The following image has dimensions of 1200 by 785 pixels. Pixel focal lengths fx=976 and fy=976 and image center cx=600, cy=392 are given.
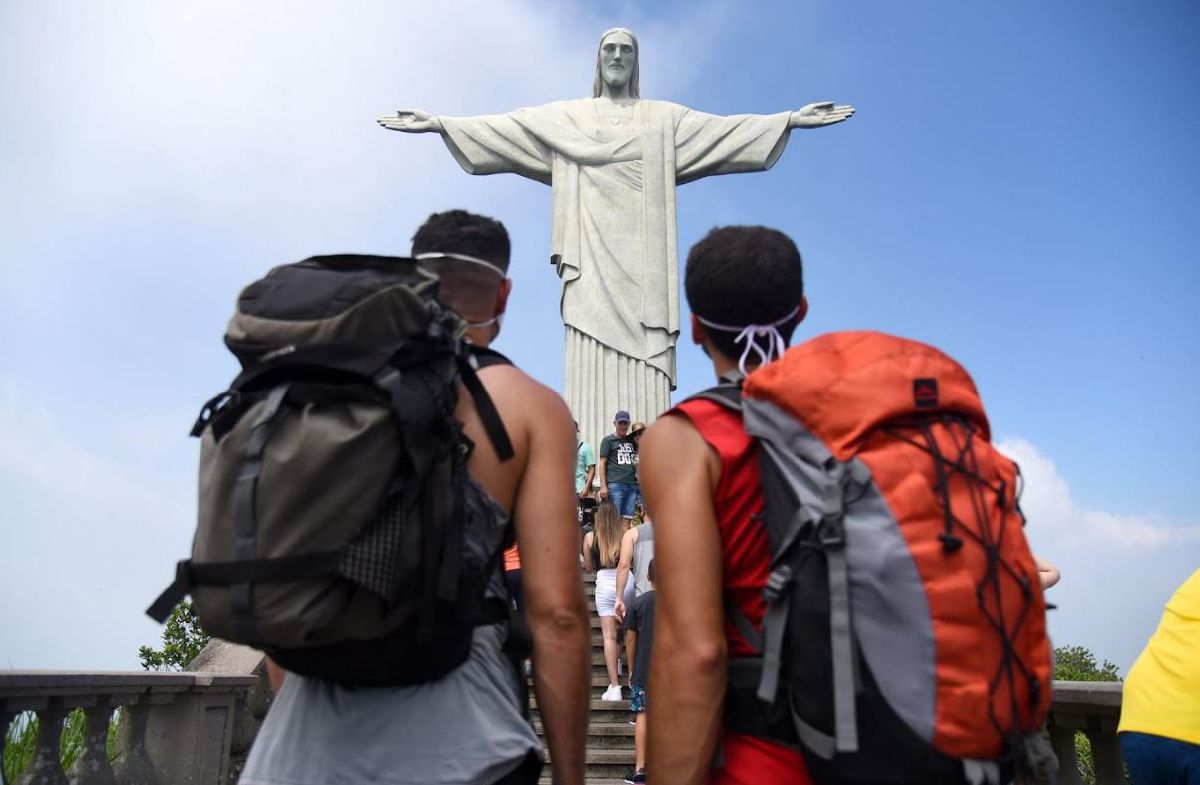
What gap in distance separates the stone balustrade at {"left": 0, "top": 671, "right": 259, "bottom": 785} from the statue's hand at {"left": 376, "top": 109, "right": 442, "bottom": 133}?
894cm

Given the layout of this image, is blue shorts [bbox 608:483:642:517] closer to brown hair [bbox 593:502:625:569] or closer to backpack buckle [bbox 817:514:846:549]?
brown hair [bbox 593:502:625:569]

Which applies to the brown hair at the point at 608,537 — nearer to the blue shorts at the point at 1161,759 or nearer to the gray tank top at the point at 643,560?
the gray tank top at the point at 643,560

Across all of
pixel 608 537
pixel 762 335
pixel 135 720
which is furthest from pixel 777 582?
pixel 608 537

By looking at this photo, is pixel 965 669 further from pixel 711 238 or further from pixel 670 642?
pixel 711 238

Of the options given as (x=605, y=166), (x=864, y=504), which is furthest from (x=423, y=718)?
(x=605, y=166)

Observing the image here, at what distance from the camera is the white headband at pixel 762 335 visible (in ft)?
6.75

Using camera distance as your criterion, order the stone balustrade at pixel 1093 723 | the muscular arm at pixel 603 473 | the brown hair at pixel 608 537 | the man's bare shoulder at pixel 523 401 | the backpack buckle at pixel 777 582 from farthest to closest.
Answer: the muscular arm at pixel 603 473 → the brown hair at pixel 608 537 → the stone balustrade at pixel 1093 723 → the man's bare shoulder at pixel 523 401 → the backpack buckle at pixel 777 582

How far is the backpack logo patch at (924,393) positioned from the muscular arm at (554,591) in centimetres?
71

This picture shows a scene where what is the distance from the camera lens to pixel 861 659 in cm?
159

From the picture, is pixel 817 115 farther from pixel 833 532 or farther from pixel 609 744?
pixel 833 532

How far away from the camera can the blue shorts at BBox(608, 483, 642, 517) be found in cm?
934

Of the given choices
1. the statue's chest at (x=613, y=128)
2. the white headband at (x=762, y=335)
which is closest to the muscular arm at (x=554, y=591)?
the white headband at (x=762, y=335)

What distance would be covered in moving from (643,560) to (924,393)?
4.64 meters

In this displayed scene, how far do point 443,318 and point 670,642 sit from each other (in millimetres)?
725
